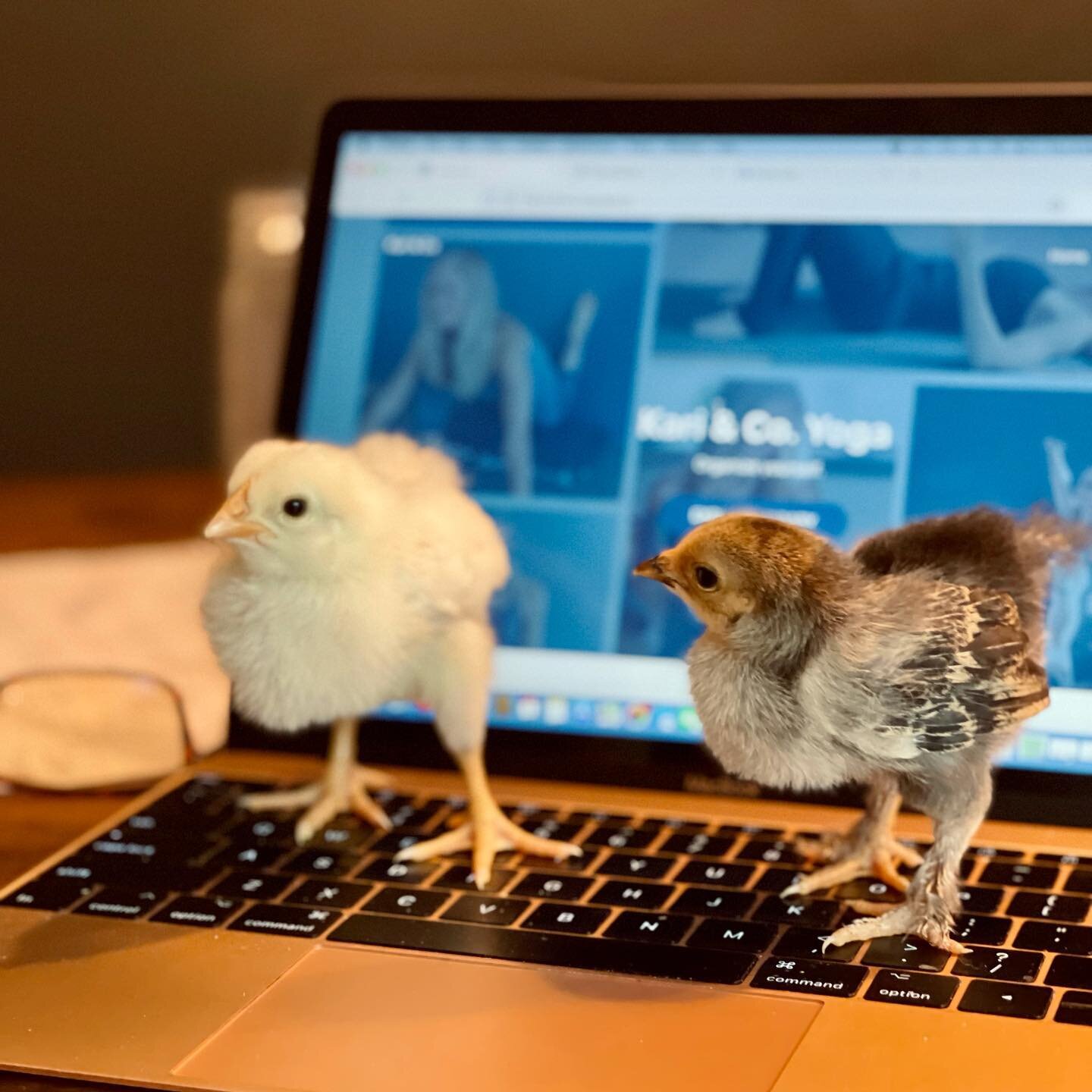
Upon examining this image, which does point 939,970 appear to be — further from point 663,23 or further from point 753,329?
point 663,23

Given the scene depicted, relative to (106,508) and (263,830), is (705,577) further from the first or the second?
(106,508)

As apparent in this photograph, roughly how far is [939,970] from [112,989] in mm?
326

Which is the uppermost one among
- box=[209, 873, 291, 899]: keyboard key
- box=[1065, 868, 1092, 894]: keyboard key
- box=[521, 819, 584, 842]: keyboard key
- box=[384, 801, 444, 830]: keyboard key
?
box=[1065, 868, 1092, 894]: keyboard key

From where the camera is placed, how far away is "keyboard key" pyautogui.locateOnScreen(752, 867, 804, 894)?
0.65m

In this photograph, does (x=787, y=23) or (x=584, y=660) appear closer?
(x=584, y=660)

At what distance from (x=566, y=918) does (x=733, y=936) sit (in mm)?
74

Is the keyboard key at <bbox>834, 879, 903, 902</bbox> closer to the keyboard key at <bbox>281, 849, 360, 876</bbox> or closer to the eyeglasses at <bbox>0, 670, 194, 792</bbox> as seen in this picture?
the keyboard key at <bbox>281, 849, 360, 876</bbox>

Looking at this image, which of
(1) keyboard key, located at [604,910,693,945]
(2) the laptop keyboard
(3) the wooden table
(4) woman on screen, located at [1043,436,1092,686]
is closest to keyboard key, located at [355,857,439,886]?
(2) the laptop keyboard

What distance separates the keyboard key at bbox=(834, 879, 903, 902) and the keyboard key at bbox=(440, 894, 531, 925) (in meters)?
0.14

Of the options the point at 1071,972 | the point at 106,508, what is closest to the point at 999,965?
the point at 1071,972

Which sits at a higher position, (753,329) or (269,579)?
(753,329)

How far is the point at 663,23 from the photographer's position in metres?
1.10

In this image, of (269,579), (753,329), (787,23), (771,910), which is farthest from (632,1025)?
(787,23)

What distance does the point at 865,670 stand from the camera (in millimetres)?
530
